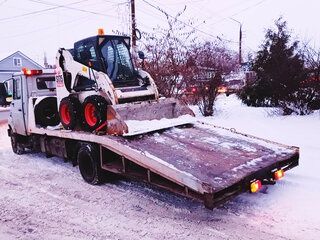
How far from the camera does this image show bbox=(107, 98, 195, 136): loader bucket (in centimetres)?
581

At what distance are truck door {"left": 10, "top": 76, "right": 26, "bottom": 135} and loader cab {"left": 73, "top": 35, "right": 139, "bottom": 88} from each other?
7.93 ft

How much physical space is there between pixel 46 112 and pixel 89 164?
2.61 metres

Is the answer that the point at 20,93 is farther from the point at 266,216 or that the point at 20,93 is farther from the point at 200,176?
the point at 266,216

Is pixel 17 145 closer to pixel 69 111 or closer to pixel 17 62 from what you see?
pixel 69 111

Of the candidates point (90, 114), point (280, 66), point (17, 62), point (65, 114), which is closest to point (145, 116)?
point (90, 114)

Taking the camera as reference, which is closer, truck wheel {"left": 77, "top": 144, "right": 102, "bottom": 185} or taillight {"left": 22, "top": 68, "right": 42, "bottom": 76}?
truck wheel {"left": 77, "top": 144, "right": 102, "bottom": 185}

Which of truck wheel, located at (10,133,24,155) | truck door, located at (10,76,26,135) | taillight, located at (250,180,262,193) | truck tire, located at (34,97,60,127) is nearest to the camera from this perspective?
taillight, located at (250,180,262,193)

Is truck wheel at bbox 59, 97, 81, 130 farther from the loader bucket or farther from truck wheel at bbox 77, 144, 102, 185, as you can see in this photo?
the loader bucket

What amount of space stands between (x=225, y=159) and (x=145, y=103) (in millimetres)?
2157

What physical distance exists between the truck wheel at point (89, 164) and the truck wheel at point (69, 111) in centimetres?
63

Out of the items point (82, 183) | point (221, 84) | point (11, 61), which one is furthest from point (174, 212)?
point (11, 61)

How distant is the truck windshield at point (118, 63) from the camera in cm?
712

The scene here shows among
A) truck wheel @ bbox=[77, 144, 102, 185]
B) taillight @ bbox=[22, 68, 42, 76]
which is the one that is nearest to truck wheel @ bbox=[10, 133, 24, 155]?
taillight @ bbox=[22, 68, 42, 76]

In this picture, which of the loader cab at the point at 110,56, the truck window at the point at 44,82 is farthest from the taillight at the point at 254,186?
the truck window at the point at 44,82
